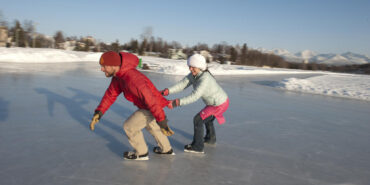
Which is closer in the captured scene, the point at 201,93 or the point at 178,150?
the point at 201,93

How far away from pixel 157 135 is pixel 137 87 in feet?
2.26

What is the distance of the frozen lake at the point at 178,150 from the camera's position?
8.00 ft

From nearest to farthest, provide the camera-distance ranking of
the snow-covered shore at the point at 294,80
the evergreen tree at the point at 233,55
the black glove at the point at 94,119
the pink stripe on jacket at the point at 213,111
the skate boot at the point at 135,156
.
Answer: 1. the black glove at the point at 94,119
2. the skate boot at the point at 135,156
3. the pink stripe on jacket at the point at 213,111
4. the snow-covered shore at the point at 294,80
5. the evergreen tree at the point at 233,55

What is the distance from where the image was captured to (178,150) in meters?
3.22

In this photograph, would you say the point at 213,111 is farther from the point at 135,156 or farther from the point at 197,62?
the point at 135,156

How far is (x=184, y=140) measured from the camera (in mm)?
3648

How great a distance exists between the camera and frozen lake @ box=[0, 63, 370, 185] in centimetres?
244

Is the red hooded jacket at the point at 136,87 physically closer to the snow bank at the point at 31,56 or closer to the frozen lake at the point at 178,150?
the frozen lake at the point at 178,150

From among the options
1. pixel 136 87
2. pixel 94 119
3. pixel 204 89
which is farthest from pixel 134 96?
pixel 204 89

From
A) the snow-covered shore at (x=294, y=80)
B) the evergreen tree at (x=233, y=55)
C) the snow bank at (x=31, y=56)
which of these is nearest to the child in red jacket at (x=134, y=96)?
the snow-covered shore at (x=294, y=80)

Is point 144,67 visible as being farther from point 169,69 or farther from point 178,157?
point 178,157

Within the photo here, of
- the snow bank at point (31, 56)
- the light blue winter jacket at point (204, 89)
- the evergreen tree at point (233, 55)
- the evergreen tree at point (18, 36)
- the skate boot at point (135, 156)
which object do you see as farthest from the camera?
the evergreen tree at point (233, 55)

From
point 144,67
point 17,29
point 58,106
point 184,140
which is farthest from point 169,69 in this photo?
point 17,29

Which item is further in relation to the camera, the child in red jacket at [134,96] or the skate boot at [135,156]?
the skate boot at [135,156]
